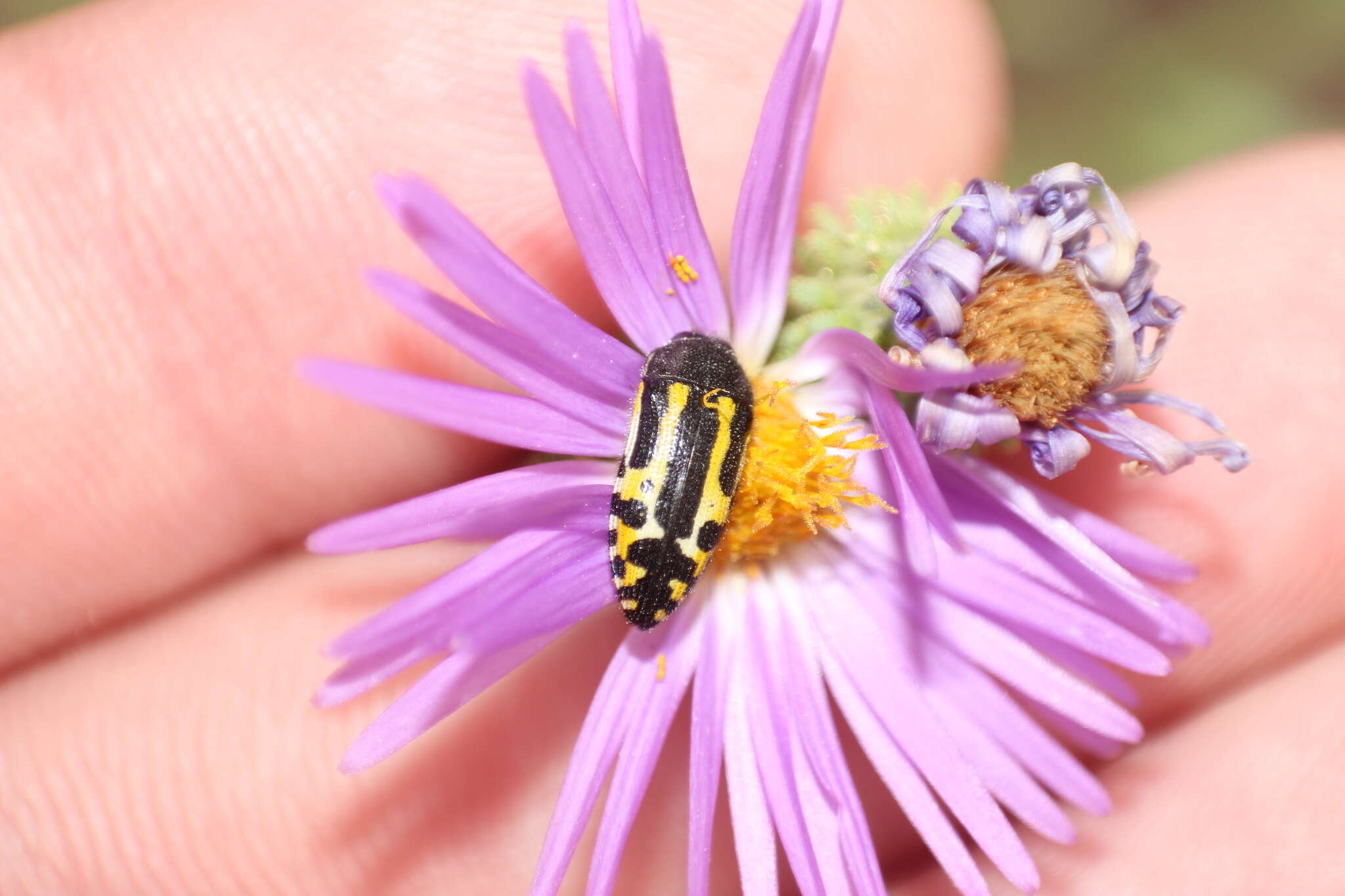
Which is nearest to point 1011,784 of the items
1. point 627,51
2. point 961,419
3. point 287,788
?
point 961,419

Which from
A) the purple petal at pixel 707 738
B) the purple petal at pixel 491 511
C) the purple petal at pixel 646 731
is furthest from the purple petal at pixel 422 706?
the purple petal at pixel 707 738

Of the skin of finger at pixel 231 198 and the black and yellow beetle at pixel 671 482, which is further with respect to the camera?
the skin of finger at pixel 231 198

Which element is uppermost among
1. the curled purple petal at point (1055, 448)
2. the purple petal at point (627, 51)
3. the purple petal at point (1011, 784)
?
the purple petal at point (627, 51)

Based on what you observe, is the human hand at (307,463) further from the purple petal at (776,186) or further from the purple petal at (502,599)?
the purple petal at (502,599)

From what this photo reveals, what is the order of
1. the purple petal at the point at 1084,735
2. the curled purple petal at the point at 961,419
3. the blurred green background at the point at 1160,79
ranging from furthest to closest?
1. the blurred green background at the point at 1160,79
2. the purple petal at the point at 1084,735
3. the curled purple petal at the point at 961,419

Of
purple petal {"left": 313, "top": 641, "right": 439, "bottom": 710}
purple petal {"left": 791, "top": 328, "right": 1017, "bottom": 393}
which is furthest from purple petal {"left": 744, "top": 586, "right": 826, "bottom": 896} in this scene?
purple petal {"left": 313, "top": 641, "right": 439, "bottom": 710}

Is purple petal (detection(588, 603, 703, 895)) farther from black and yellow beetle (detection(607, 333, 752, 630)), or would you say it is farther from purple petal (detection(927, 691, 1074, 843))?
purple petal (detection(927, 691, 1074, 843))
